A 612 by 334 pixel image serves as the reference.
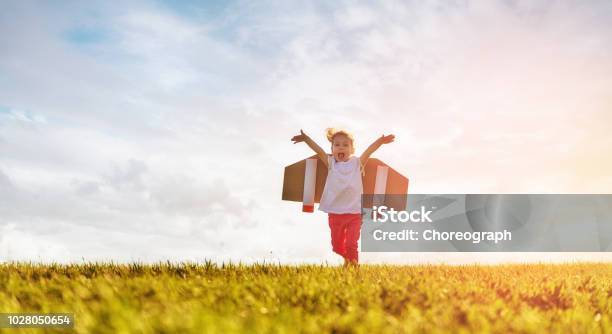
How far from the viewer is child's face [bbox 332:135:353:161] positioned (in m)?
9.61

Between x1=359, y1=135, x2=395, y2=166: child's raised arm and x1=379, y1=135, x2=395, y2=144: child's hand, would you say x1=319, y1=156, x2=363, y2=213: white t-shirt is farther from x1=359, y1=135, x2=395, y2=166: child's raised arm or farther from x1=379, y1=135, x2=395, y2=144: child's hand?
x1=379, y1=135, x2=395, y2=144: child's hand

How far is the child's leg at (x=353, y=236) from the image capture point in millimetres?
9367

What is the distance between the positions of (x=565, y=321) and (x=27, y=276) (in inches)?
224

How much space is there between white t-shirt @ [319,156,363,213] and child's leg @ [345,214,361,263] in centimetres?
14

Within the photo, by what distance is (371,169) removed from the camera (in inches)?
402

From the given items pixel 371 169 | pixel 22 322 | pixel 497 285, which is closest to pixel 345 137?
pixel 371 169

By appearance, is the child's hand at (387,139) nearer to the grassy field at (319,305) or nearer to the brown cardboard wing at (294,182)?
the brown cardboard wing at (294,182)

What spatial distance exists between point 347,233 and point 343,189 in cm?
71

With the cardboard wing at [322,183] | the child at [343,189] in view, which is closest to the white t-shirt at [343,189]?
the child at [343,189]

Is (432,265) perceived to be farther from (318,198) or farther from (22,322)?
(22,322)

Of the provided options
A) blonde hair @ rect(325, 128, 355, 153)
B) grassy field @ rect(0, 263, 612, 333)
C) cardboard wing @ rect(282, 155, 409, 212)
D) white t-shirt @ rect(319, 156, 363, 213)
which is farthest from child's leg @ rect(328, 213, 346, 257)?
grassy field @ rect(0, 263, 612, 333)

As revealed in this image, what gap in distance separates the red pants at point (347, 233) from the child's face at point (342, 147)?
A: 0.96 metres

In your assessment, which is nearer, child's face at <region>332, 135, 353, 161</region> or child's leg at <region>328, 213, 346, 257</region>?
child's leg at <region>328, 213, 346, 257</region>

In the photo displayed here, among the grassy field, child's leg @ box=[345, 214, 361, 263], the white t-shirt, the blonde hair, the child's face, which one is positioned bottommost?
the grassy field
